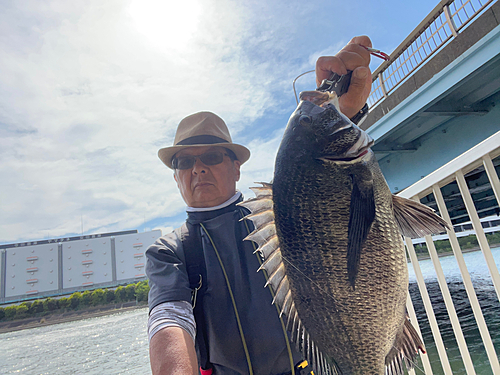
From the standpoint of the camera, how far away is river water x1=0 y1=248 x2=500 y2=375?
6.68m

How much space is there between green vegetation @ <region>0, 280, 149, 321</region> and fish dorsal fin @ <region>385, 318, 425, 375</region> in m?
48.2

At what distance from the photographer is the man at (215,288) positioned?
1.21 m

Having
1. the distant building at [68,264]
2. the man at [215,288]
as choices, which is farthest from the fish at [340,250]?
the distant building at [68,264]

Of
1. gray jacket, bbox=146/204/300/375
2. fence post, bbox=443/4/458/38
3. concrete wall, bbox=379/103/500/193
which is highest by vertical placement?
fence post, bbox=443/4/458/38

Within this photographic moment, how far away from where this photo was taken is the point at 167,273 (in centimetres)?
136

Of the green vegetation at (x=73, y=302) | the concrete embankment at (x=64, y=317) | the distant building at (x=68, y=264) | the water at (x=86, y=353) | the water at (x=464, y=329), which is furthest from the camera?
the distant building at (x=68, y=264)

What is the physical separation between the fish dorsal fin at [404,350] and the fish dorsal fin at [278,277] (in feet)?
0.74

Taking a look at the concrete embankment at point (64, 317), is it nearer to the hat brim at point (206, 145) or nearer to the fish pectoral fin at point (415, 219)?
the hat brim at point (206, 145)

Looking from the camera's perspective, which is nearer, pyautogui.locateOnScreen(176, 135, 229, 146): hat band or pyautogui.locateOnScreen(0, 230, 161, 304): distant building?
pyautogui.locateOnScreen(176, 135, 229, 146): hat band

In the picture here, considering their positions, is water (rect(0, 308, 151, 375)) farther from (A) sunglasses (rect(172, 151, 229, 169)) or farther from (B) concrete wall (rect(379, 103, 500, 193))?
(A) sunglasses (rect(172, 151, 229, 169))

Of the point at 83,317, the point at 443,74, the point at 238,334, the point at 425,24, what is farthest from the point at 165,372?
the point at 83,317

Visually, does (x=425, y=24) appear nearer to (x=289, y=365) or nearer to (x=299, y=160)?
(x=299, y=160)

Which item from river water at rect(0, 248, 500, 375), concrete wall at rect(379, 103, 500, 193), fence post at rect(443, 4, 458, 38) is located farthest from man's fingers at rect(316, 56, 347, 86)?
river water at rect(0, 248, 500, 375)

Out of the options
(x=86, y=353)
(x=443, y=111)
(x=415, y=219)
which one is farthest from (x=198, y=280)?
(x=86, y=353)
